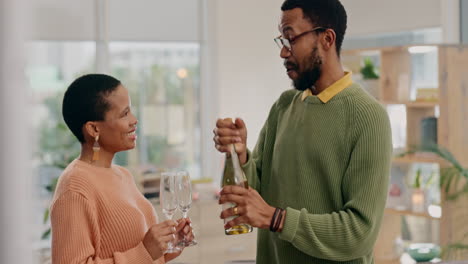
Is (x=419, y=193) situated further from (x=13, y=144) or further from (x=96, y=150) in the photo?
(x=96, y=150)

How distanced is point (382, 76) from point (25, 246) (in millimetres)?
2643

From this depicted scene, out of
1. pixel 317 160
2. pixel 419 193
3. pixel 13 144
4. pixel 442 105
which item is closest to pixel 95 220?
pixel 317 160

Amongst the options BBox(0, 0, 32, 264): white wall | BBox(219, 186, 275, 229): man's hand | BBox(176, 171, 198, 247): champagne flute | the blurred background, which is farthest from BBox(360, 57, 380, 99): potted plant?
BBox(219, 186, 275, 229): man's hand

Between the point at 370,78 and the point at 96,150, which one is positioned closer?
the point at 96,150

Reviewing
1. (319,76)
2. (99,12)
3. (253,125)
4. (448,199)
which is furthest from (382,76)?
(319,76)

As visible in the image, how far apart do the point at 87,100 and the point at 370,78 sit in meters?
3.55

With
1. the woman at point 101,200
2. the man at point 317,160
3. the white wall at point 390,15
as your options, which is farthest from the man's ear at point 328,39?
the white wall at point 390,15

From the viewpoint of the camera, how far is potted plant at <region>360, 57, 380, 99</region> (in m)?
5.26

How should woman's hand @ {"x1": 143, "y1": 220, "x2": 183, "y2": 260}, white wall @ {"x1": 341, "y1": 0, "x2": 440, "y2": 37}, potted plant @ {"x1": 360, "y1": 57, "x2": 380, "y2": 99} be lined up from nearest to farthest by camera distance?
woman's hand @ {"x1": 143, "y1": 220, "x2": 183, "y2": 260}
potted plant @ {"x1": 360, "y1": 57, "x2": 380, "y2": 99}
white wall @ {"x1": 341, "y1": 0, "x2": 440, "y2": 37}

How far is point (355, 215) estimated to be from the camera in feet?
5.99

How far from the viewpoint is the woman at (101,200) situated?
1.85 meters

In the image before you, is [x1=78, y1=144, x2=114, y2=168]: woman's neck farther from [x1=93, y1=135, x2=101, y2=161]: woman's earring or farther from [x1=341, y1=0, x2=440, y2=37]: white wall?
[x1=341, y1=0, x2=440, y2=37]: white wall

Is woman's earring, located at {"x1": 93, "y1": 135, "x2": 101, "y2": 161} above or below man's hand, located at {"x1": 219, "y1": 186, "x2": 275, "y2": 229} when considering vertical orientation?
above

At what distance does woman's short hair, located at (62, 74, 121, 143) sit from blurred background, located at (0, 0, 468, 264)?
8.85ft
